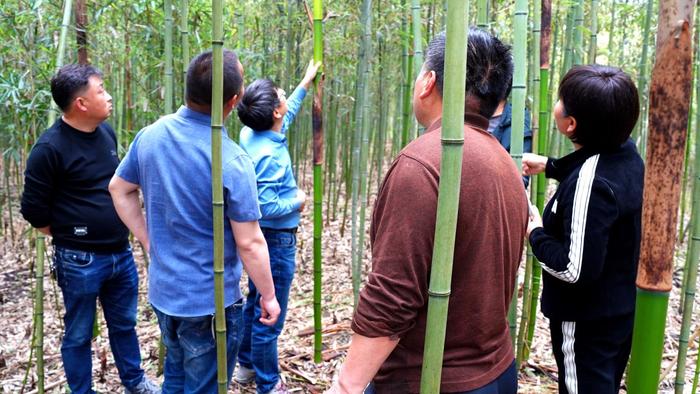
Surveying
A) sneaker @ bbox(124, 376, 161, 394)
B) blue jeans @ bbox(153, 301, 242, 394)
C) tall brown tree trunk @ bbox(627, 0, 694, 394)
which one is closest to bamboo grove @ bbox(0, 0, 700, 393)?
tall brown tree trunk @ bbox(627, 0, 694, 394)

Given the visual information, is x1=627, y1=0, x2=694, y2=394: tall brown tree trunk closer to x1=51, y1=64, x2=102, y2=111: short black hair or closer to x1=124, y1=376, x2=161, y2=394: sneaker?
x1=51, y1=64, x2=102, y2=111: short black hair

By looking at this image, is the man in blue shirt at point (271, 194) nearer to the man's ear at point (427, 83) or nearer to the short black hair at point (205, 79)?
the short black hair at point (205, 79)

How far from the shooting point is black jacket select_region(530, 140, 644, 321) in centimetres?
A: 140

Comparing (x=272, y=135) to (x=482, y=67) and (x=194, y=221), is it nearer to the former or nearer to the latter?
(x=194, y=221)

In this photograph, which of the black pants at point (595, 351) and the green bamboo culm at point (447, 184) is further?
the black pants at point (595, 351)

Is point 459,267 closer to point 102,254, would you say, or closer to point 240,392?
point 102,254

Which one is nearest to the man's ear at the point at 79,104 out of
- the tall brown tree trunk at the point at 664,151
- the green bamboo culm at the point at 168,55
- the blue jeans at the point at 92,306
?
the green bamboo culm at the point at 168,55

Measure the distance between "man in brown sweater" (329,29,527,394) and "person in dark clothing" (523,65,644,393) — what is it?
11.9 inches

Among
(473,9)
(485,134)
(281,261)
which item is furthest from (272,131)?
(473,9)

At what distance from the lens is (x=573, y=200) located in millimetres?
1434

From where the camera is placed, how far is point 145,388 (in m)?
2.50

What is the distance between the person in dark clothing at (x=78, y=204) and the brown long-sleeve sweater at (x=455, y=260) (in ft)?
4.97

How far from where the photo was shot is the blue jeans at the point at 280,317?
2.37 metres

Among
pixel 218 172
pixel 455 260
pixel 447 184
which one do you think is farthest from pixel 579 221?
pixel 218 172
